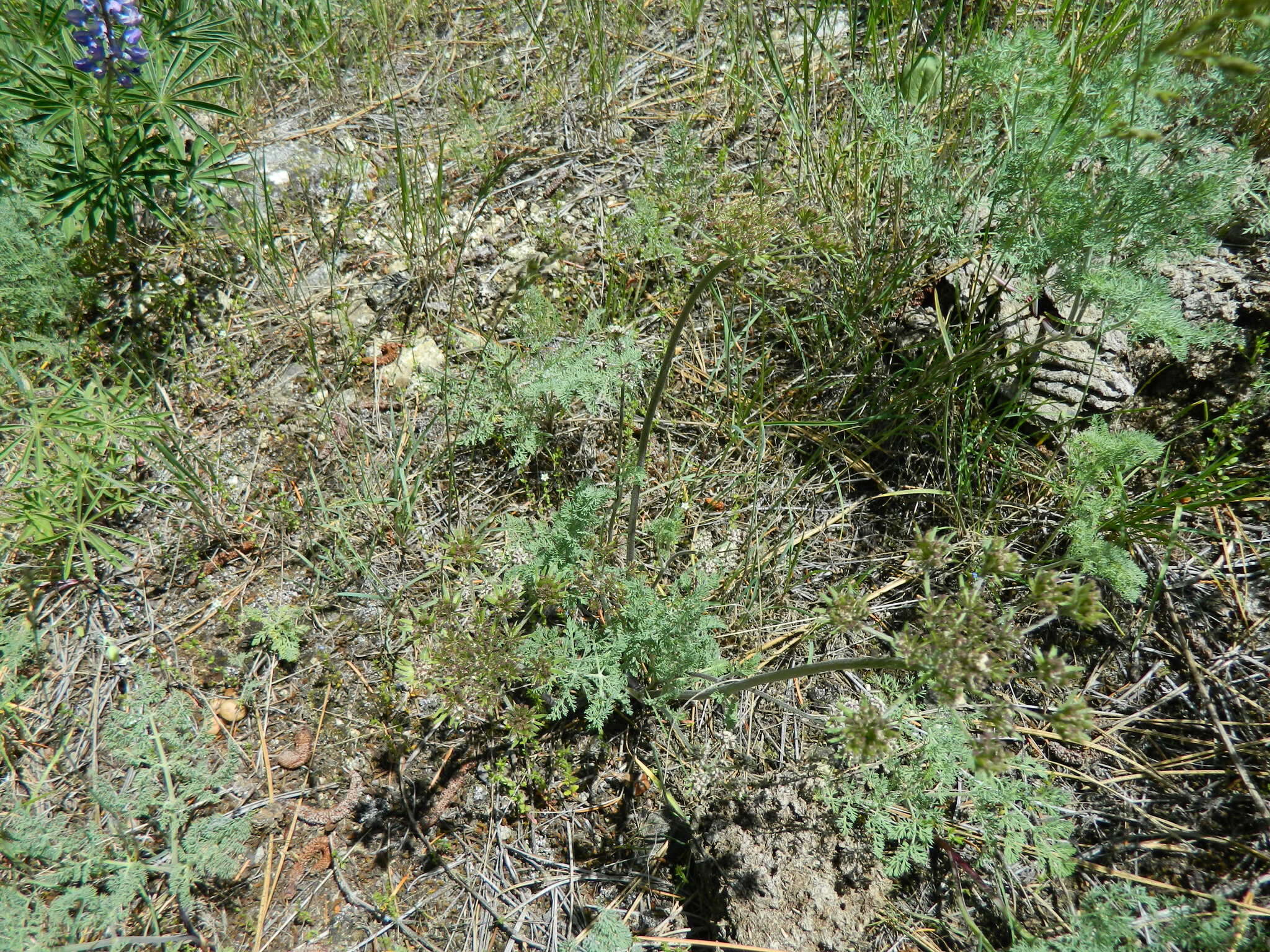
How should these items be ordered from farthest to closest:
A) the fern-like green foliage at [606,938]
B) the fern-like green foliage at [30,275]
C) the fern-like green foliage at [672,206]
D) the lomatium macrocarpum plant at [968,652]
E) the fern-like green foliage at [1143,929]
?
1. the fern-like green foliage at [30,275]
2. the fern-like green foliage at [672,206]
3. the fern-like green foliage at [606,938]
4. the fern-like green foliage at [1143,929]
5. the lomatium macrocarpum plant at [968,652]

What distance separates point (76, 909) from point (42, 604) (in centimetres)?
Answer: 109

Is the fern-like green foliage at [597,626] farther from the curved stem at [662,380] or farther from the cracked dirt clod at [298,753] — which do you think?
the cracked dirt clod at [298,753]

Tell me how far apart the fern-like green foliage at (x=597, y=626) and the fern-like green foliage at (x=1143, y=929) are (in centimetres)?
120

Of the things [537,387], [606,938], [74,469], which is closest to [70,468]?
[74,469]

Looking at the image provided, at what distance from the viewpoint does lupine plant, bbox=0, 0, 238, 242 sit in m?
2.78

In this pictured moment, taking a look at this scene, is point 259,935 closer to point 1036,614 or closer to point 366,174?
point 1036,614

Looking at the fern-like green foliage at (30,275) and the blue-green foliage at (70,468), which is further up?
the fern-like green foliage at (30,275)

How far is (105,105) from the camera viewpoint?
2.80m

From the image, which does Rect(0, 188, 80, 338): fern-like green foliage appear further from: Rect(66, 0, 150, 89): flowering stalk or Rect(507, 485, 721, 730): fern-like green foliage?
Rect(507, 485, 721, 730): fern-like green foliage

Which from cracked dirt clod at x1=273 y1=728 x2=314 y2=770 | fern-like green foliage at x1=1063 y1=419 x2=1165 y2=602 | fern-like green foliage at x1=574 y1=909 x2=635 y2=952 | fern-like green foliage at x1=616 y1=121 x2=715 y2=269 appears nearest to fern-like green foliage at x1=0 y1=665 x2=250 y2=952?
cracked dirt clod at x1=273 y1=728 x2=314 y2=770

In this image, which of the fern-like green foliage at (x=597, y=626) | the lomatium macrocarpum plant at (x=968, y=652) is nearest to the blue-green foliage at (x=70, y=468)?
the fern-like green foliage at (x=597, y=626)

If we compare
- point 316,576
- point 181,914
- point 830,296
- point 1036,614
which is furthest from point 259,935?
point 830,296

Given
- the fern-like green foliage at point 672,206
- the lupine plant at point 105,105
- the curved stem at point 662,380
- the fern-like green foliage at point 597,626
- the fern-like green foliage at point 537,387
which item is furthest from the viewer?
the fern-like green foliage at point 672,206

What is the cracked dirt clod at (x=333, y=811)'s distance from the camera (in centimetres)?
243
